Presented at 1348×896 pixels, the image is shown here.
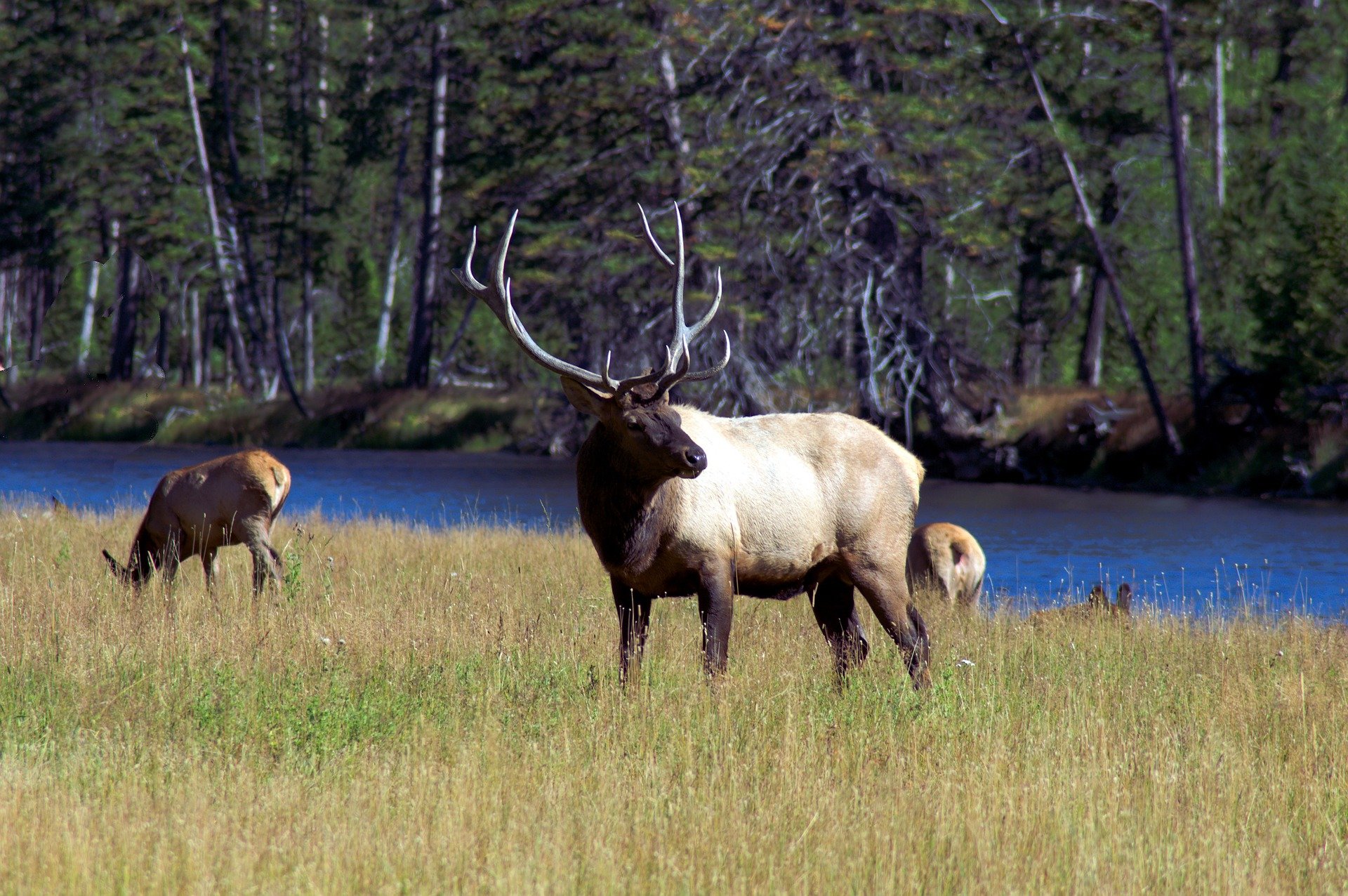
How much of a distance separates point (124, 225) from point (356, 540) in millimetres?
28171

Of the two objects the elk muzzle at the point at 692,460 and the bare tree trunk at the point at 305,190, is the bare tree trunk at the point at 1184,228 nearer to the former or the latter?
the elk muzzle at the point at 692,460

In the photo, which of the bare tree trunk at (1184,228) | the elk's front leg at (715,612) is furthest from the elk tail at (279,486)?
the bare tree trunk at (1184,228)

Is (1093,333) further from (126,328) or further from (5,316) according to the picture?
(5,316)

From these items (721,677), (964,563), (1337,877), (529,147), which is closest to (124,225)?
(529,147)

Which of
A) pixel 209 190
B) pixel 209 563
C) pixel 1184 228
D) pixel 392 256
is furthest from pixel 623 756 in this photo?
pixel 392 256

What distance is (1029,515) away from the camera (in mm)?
19953

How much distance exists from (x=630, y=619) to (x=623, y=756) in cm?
139

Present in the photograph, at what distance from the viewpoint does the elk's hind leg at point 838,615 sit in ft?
24.6

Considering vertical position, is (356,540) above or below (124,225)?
below

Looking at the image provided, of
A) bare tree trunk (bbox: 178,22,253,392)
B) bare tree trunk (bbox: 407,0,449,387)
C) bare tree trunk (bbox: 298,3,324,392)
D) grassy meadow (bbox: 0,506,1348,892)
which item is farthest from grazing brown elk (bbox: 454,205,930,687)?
bare tree trunk (bbox: 298,3,324,392)

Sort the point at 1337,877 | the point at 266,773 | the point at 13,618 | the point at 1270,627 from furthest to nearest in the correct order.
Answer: the point at 1270,627
the point at 13,618
the point at 266,773
the point at 1337,877

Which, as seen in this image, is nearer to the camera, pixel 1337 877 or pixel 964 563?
pixel 1337 877

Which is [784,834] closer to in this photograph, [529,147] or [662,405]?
[662,405]

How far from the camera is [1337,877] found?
4.44 metres
